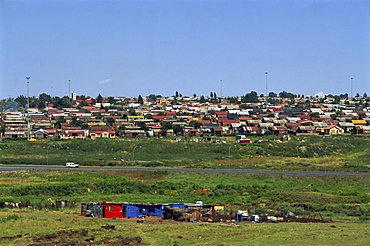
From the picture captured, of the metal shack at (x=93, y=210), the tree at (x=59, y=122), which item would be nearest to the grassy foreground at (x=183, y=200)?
the metal shack at (x=93, y=210)

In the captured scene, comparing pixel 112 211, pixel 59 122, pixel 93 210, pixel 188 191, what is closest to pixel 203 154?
pixel 188 191

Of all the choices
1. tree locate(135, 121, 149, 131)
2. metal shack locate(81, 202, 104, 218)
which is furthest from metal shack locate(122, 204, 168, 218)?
tree locate(135, 121, 149, 131)

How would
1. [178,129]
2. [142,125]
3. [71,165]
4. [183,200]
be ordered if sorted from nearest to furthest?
[183,200]
[71,165]
[178,129]
[142,125]

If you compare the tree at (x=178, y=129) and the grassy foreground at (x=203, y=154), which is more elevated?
the tree at (x=178, y=129)

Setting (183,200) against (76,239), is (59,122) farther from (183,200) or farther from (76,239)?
(76,239)

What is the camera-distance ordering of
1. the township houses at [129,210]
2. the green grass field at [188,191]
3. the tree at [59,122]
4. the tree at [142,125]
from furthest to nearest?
the tree at [59,122] < the tree at [142,125] < the township houses at [129,210] < the green grass field at [188,191]

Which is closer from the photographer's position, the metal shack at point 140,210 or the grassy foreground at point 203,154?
the metal shack at point 140,210

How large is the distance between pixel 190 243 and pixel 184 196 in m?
28.2

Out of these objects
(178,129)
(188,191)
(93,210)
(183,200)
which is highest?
(178,129)

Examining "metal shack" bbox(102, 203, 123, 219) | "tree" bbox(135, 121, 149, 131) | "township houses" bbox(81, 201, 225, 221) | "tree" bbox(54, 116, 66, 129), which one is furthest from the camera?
"tree" bbox(54, 116, 66, 129)

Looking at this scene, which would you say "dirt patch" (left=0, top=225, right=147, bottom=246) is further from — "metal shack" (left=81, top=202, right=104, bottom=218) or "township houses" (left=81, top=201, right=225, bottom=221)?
"township houses" (left=81, top=201, right=225, bottom=221)

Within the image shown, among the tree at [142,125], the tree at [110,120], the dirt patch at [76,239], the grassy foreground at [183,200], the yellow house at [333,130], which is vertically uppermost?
the tree at [110,120]

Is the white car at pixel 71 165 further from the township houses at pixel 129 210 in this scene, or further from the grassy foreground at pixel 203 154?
the township houses at pixel 129 210

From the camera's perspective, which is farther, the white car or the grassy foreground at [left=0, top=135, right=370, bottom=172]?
the grassy foreground at [left=0, top=135, right=370, bottom=172]
